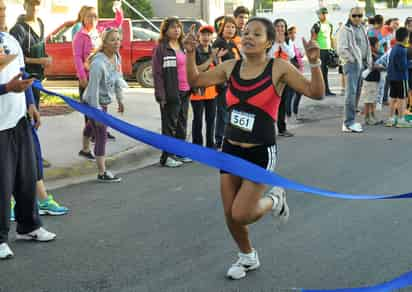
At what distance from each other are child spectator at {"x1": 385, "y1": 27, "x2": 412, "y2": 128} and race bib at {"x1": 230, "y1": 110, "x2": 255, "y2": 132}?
7774mm

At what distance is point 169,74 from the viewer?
8773 millimetres

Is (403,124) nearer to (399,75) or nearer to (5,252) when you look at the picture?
(399,75)

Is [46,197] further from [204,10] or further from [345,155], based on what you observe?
[204,10]

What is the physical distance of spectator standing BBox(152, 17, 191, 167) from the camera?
28.6 ft

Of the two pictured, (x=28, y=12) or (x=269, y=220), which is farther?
(x=28, y=12)

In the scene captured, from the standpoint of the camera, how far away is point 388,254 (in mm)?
5262

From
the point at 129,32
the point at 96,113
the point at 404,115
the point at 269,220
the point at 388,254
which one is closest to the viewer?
the point at 96,113

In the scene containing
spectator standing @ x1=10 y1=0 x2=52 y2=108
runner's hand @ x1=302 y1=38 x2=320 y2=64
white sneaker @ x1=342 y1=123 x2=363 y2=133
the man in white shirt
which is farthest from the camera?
white sneaker @ x1=342 y1=123 x2=363 y2=133

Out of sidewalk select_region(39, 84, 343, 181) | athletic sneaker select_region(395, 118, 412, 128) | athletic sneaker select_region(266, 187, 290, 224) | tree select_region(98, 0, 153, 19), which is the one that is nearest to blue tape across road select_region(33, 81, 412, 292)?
athletic sneaker select_region(266, 187, 290, 224)

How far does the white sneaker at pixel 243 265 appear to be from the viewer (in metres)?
4.74

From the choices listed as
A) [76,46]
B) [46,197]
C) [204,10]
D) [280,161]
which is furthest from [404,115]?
[204,10]

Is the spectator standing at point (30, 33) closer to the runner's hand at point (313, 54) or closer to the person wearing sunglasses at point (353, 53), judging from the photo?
the runner's hand at point (313, 54)

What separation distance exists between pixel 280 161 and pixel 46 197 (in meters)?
3.68

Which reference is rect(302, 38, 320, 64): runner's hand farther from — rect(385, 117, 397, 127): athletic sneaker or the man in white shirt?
rect(385, 117, 397, 127): athletic sneaker
